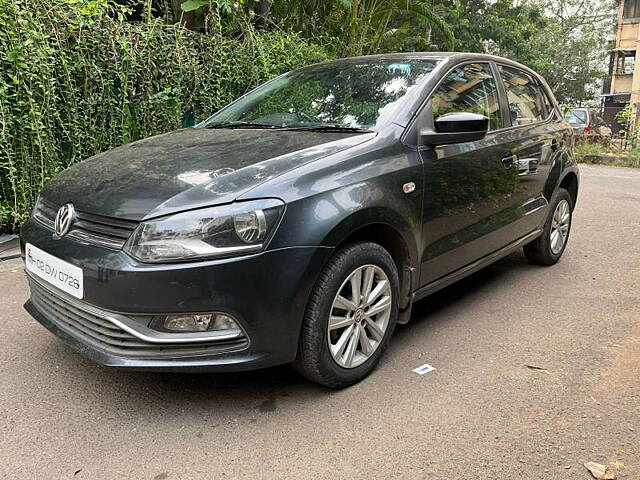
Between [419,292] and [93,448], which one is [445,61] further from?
[93,448]

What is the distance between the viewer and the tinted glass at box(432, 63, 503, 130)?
343 centimetres

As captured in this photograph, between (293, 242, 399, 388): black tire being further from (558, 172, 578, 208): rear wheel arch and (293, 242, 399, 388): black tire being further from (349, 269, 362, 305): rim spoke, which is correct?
(558, 172, 578, 208): rear wheel arch

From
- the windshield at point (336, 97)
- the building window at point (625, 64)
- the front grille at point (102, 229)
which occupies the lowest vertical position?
the front grille at point (102, 229)

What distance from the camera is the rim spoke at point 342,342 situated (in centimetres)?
273

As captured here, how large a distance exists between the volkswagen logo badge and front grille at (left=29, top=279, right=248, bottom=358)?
30 cm

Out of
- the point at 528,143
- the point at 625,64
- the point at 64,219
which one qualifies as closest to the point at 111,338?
the point at 64,219

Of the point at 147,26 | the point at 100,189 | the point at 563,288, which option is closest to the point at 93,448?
the point at 100,189

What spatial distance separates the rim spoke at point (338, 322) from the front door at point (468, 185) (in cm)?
68

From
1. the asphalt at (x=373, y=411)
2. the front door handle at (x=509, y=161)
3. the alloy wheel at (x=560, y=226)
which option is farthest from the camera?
the alloy wheel at (x=560, y=226)

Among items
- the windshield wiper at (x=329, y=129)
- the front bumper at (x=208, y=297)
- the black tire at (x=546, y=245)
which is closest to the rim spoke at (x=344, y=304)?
the front bumper at (x=208, y=297)

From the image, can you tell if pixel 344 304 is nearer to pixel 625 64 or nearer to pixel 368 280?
pixel 368 280

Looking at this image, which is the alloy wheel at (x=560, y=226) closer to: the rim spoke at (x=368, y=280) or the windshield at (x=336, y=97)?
the windshield at (x=336, y=97)

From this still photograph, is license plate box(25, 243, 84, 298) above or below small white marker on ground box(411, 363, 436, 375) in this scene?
above

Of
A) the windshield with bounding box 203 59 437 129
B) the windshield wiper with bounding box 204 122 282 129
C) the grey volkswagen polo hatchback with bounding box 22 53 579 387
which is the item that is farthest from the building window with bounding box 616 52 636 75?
the windshield wiper with bounding box 204 122 282 129
